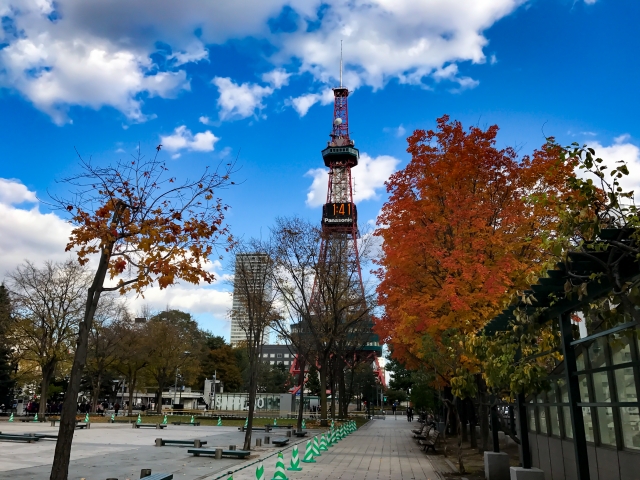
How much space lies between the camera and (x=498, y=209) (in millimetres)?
14953

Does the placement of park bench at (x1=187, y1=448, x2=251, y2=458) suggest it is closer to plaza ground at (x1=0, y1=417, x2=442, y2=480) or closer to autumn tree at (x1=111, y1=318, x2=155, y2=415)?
plaza ground at (x1=0, y1=417, x2=442, y2=480)

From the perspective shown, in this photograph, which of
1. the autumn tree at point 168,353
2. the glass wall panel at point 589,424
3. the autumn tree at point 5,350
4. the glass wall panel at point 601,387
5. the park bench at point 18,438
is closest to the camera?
the glass wall panel at point 601,387

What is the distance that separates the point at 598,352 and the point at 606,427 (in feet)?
4.22

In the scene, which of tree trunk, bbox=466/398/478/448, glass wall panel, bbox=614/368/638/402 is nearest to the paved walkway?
tree trunk, bbox=466/398/478/448

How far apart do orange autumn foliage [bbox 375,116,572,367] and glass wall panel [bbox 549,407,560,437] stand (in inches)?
102

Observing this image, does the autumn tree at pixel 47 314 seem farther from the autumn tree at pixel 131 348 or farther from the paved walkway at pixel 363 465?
the paved walkway at pixel 363 465

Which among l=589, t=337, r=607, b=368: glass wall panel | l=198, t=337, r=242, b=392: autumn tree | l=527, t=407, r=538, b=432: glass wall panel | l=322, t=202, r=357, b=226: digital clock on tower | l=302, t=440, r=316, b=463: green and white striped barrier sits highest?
l=322, t=202, r=357, b=226: digital clock on tower

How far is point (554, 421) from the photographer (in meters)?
11.2

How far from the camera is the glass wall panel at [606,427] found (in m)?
8.47

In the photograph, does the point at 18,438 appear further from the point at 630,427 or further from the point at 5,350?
the point at 5,350

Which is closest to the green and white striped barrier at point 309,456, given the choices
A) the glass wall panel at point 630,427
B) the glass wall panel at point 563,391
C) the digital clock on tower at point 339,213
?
the glass wall panel at point 563,391

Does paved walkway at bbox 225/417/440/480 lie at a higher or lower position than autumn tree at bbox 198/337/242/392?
lower

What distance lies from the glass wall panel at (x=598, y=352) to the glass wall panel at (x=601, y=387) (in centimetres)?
19

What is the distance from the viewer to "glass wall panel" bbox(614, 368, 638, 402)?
25.8ft
